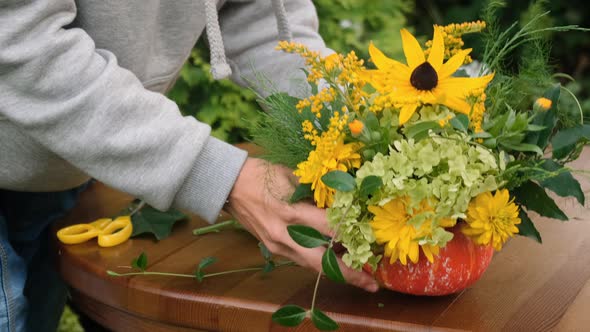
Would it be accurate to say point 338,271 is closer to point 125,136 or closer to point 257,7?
point 125,136

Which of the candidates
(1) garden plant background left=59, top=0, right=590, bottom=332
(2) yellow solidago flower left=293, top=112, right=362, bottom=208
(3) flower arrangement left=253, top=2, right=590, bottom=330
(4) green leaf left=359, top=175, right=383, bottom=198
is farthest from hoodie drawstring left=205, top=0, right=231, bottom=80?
(1) garden plant background left=59, top=0, right=590, bottom=332

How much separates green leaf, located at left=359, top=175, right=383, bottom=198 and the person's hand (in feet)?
0.37

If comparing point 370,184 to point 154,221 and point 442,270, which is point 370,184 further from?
point 154,221

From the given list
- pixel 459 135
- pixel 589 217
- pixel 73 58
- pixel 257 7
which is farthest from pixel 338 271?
pixel 257 7

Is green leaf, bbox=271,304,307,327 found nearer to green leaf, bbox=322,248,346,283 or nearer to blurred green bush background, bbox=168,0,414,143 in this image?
green leaf, bbox=322,248,346,283

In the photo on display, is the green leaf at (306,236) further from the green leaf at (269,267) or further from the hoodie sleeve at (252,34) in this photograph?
the hoodie sleeve at (252,34)

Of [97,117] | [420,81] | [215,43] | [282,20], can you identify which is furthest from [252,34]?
[420,81]

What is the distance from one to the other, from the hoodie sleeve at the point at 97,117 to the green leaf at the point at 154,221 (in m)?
0.21

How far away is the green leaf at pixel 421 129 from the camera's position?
99 cm

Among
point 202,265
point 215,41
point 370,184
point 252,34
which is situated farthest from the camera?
point 252,34

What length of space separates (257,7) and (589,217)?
2.49ft

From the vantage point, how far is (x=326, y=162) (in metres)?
1.00

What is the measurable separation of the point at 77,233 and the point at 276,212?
45 centimetres

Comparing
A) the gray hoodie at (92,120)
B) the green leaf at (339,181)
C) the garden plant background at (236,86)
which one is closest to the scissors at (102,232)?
the gray hoodie at (92,120)
